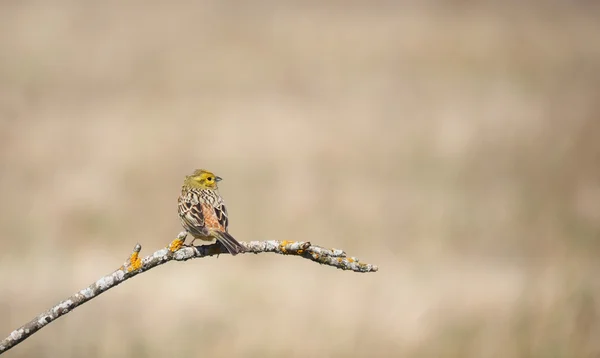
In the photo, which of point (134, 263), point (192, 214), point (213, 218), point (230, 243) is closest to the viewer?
point (134, 263)

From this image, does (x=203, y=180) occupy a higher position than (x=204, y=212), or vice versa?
(x=203, y=180)

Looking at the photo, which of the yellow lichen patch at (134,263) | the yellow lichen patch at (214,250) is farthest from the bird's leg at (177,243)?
the yellow lichen patch at (214,250)


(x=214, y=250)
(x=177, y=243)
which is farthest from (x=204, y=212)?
(x=177, y=243)

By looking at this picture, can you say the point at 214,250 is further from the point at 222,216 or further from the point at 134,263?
the point at 134,263

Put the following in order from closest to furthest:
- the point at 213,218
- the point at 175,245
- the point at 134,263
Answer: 1. the point at 134,263
2. the point at 175,245
3. the point at 213,218

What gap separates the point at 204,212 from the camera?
625 centimetres

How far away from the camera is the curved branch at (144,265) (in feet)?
13.7

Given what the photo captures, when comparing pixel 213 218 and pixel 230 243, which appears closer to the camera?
pixel 230 243

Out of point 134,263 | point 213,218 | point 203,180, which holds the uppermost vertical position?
point 203,180

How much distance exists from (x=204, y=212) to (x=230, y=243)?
66cm

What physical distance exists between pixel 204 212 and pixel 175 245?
4.72 ft

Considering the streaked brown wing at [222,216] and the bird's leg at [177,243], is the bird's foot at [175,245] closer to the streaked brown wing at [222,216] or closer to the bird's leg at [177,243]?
the bird's leg at [177,243]

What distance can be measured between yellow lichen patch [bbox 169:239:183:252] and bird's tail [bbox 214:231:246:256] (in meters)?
0.39

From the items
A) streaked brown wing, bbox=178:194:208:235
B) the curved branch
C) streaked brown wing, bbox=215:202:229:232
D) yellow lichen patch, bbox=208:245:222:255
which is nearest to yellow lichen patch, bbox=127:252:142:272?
the curved branch
